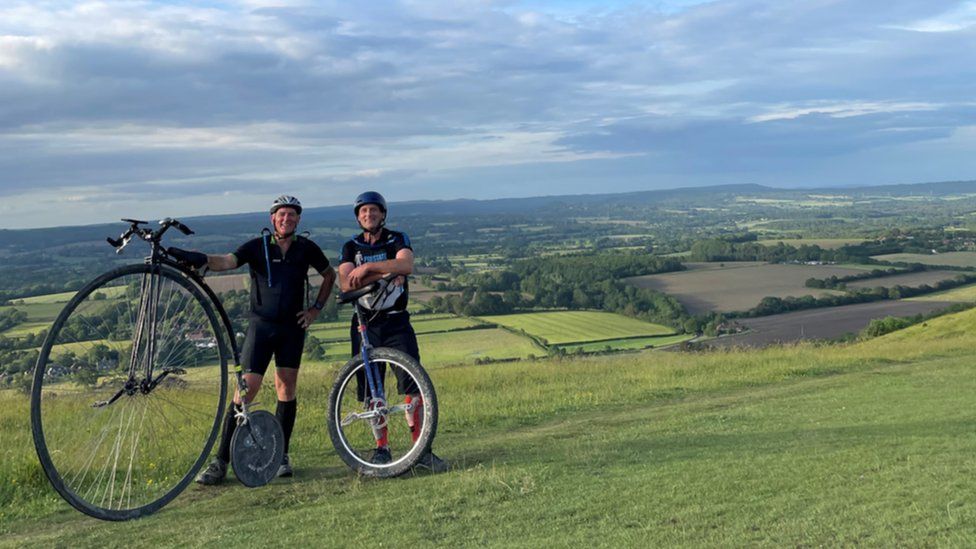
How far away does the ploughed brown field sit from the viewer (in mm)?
36375

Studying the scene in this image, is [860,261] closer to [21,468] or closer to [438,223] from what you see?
[438,223]

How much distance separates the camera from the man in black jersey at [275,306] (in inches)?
292

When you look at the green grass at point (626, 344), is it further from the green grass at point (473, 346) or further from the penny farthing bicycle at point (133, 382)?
the penny farthing bicycle at point (133, 382)

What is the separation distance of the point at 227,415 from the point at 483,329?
3252 cm

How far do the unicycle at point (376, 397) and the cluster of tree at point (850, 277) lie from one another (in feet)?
168

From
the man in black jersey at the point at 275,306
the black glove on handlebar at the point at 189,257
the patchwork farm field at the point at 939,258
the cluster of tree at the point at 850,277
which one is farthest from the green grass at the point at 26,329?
the patchwork farm field at the point at 939,258

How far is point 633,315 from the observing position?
1869 inches

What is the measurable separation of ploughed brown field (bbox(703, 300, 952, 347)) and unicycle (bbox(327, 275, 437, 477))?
29098 mm

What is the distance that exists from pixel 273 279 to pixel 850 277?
57.0m

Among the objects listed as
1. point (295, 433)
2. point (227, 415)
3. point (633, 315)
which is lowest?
point (633, 315)

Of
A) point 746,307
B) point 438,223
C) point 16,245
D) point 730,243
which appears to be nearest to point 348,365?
point 16,245

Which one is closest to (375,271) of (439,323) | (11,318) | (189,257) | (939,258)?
(189,257)

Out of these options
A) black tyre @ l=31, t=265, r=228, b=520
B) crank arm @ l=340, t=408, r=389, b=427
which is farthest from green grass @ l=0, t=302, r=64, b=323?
crank arm @ l=340, t=408, r=389, b=427

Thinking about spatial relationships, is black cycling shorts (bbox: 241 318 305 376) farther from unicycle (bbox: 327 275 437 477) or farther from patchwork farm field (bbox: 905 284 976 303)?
patchwork farm field (bbox: 905 284 976 303)
